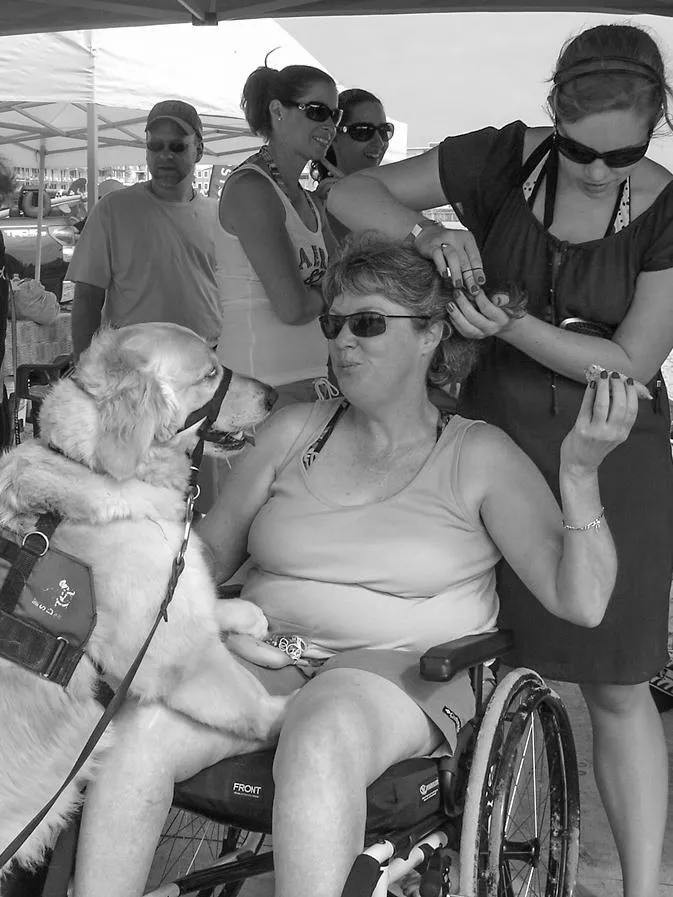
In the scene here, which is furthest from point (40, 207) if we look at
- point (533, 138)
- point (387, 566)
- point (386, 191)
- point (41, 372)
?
point (387, 566)

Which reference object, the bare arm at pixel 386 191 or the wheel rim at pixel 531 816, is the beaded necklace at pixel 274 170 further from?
the wheel rim at pixel 531 816

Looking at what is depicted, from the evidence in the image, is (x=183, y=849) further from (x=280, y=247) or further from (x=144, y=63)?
(x=144, y=63)

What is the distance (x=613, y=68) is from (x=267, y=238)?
3.82 ft

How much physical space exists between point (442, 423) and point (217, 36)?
5855mm

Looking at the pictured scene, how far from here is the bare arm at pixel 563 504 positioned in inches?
67.6

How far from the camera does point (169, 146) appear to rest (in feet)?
14.3

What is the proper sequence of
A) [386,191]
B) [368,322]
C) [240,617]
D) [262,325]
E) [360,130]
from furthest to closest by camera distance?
[360,130] → [262,325] → [386,191] → [368,322] → [240,617]

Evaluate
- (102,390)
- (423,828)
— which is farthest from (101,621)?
(423,828)

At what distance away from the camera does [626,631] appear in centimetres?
224

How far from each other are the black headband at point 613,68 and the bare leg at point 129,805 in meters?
1.47

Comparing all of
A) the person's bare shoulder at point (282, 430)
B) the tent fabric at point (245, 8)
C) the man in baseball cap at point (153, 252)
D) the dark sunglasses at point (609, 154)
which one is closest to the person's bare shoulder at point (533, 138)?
the dark sunglasses at point (609, 154)

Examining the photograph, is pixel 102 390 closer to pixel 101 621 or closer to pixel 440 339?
pixel 101 621

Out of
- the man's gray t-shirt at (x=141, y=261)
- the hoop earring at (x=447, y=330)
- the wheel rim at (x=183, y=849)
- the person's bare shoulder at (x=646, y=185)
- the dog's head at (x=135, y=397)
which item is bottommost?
the wheel rim at (x=183, y=849)

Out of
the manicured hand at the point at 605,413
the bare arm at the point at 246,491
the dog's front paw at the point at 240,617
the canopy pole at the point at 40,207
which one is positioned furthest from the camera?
the canopy pole at the point at 40,207
